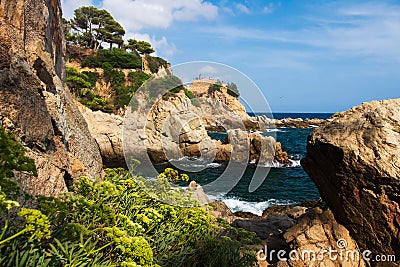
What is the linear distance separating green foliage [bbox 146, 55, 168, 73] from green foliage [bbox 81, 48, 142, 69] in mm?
3411

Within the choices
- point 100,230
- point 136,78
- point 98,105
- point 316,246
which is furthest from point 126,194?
point 136,78

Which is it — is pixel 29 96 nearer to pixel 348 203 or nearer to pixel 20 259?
pixel 20 259

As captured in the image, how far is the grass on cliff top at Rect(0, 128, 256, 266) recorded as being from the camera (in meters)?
1.74

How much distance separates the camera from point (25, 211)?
1.61 meters

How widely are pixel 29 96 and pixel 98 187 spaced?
1753mm

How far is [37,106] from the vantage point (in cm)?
379

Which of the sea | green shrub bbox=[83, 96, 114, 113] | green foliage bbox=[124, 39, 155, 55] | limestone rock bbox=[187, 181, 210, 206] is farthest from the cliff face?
green foliage bbox=[124, 39, 155, 55]

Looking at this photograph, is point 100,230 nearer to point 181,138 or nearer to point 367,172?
point 367,172

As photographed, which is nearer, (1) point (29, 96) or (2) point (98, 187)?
(2) point (98, 187)

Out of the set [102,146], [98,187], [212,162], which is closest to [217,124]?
[212,162]

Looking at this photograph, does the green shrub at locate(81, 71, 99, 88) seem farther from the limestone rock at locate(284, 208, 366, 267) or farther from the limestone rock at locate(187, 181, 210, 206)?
the limestone rock at locate(284, 208, 366, 267)

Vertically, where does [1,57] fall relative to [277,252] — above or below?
above

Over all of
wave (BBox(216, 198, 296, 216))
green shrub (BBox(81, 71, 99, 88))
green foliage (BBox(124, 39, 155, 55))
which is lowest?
wave (BBox(216, 198, 296, 216))

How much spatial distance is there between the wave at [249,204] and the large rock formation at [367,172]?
28.8 ft
